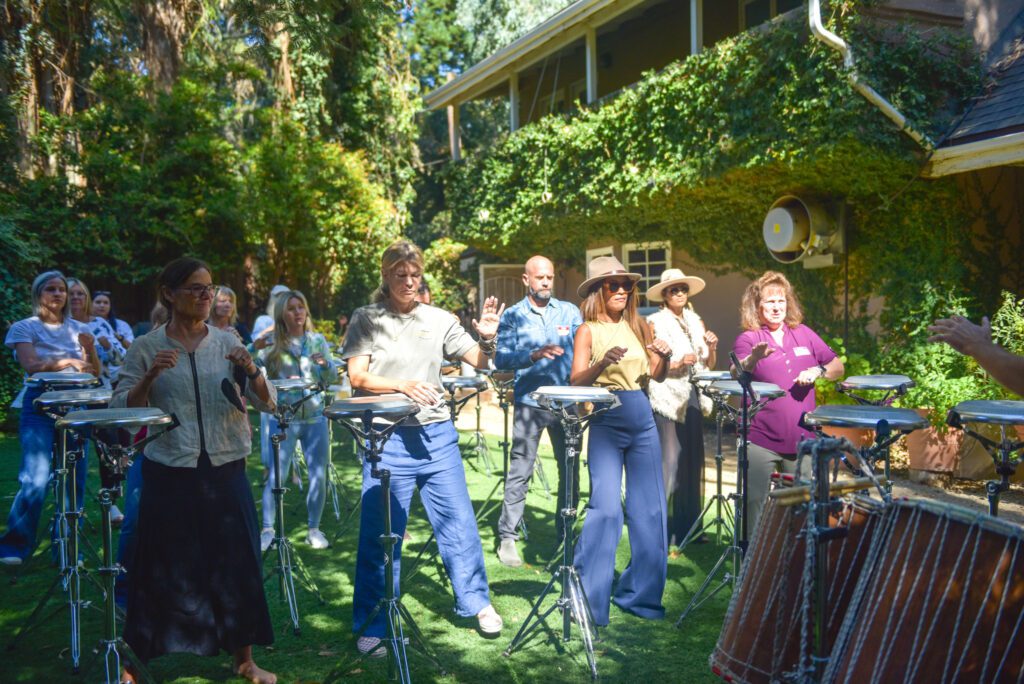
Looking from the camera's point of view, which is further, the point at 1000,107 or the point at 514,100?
the point at 514,100

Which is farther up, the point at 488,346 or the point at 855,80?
the point at 855,80

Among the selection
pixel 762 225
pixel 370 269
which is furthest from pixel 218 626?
pixel 370 269

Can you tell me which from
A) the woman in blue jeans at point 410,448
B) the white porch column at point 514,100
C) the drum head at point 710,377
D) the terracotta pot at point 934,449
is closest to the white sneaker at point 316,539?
the woman in blue jeans at point 410,448

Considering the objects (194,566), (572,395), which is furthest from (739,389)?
(194,566)

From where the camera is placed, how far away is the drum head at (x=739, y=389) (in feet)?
15.2

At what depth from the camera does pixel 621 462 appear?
15.9 ft

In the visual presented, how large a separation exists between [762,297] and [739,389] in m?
1.01

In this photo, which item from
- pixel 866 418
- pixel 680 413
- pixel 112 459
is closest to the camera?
pixel 112 459

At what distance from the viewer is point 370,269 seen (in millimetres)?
20906

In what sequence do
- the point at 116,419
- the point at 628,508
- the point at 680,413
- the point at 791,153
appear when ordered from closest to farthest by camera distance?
the point at 116,419 < the point at 628,508 < the point at 680,413 < the point at 791,153

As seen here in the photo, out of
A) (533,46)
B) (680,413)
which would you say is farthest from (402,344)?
(533,46)

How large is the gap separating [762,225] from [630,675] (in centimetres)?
→ 795

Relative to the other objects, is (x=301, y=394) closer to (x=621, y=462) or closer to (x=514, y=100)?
(x=621, y=462)

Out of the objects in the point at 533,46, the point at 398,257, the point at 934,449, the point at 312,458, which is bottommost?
the point at 934,449
